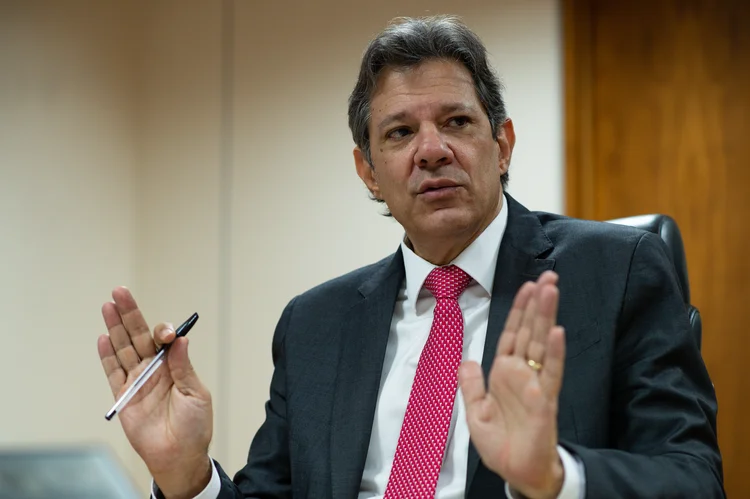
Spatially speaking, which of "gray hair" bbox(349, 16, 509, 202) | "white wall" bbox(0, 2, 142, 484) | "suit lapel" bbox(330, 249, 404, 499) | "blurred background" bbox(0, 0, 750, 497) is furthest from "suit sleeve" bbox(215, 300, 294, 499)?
"white wall" bbox(0, 2, 142, 484)

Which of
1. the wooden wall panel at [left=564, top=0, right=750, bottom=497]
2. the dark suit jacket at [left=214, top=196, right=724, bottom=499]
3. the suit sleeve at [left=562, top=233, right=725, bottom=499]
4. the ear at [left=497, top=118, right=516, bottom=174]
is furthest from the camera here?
the wooden wall panel at [left=564, top=0, right=750, bottom=497]

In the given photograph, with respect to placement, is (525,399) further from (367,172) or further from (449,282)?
(367,172)

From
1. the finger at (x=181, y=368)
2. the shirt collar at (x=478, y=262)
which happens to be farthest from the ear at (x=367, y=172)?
the finger at (x=181, y=368)

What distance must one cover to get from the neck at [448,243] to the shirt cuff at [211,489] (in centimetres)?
57

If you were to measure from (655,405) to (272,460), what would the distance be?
2.45 ft

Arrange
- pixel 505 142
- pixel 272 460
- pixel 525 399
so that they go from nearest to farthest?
pixel 525 399, pixel 272 460, pixel 505 142

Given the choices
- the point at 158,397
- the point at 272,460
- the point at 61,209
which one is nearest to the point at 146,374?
the point at 158,397

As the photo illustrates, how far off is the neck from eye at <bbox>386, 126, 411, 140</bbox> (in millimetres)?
203

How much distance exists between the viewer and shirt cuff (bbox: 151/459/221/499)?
1524 mm

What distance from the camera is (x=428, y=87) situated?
5.63 feet

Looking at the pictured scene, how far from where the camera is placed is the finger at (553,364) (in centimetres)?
110

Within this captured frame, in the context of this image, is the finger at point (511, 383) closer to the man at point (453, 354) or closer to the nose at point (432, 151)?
the man at point (453, 354)

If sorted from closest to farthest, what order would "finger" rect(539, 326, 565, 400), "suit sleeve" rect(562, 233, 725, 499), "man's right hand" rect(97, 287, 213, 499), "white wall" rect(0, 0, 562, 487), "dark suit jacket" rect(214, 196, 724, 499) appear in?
"finger" rect(539, 326, 565, 400), "suit sleeve" rect(562, 233, 725, 499), "dark suit jacket" rect(214, 196, 724, 499), "man's right hand" rect(97, 287, 213, 499), "white wall" rect(0, 0, 562, 487)

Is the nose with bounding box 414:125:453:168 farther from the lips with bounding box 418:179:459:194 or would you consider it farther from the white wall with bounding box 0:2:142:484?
the white wall with bounding box 0:2:142:484
